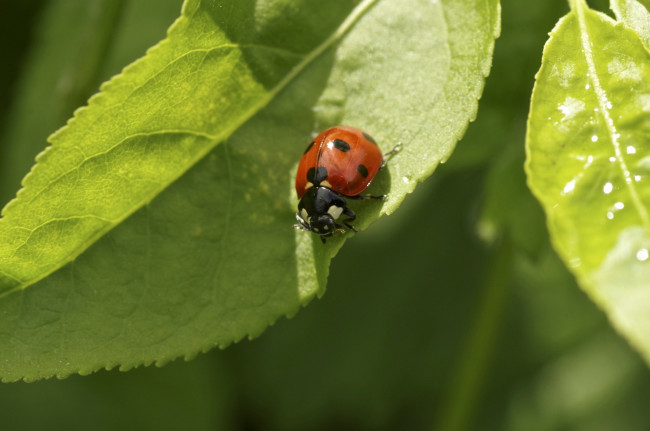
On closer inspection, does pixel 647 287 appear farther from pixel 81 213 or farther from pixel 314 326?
pixel 314 326

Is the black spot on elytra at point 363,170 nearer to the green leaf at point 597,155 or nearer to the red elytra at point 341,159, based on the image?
the red elytra at point 341,159

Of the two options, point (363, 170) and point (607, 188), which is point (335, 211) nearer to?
point (363, 170)

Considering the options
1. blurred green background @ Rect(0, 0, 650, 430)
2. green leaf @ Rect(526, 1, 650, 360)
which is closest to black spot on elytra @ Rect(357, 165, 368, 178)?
green leaf @ Rect(526, 1, 650, 360)

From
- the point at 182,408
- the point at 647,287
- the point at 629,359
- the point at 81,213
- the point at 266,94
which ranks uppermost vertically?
the point at 266,94

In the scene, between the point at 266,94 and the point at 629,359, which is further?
the point at 629,359

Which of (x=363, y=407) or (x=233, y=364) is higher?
(x=233, y=364)

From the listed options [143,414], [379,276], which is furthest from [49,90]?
[379,276]

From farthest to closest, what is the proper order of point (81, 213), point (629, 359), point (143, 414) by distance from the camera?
1. point (629, 359)
2. point (143, 414)
3. point (81, 213)

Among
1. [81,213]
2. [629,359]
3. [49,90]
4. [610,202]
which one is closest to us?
[610,202]
